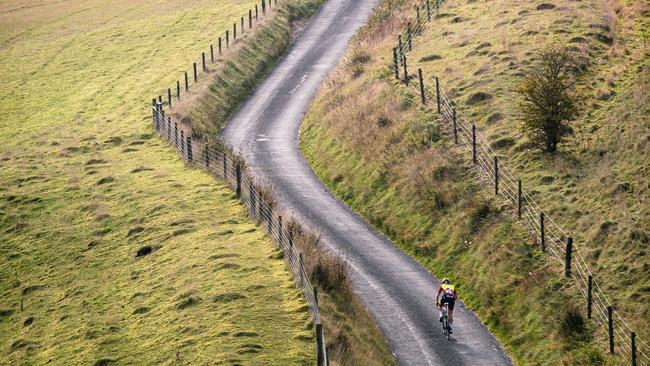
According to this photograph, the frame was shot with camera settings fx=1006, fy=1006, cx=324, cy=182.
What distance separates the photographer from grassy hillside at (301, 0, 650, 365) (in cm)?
2872

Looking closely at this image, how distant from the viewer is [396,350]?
28078mm

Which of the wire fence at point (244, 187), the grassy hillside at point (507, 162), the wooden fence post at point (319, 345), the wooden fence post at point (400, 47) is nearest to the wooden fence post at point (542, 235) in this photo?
the grassy hillside at point (507, 162)

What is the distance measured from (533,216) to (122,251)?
13.5m

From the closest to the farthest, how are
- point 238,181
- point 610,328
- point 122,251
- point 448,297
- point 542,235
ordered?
1. point 610,328
2. point 448,297
3. point 542,235
4. point 122,251
5. point 238,181

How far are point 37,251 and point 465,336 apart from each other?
49.8 ft

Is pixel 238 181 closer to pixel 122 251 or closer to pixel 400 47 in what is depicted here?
pixel 122 251

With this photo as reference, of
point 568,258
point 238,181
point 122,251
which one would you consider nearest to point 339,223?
point 238,181

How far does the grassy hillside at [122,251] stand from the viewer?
1007 inches

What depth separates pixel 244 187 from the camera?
36.3 metres

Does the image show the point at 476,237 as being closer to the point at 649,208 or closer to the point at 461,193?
the point at 461,193

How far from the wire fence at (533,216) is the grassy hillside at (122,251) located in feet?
26.4

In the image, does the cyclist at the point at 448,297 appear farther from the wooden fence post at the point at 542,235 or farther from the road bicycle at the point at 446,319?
the wooden fence post at the point at 542,235

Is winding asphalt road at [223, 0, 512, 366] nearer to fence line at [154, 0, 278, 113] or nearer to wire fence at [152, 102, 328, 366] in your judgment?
wire fence at [152, 102, 328, 366]

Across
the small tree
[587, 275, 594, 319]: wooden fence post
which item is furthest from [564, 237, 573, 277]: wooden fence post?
the small tree
